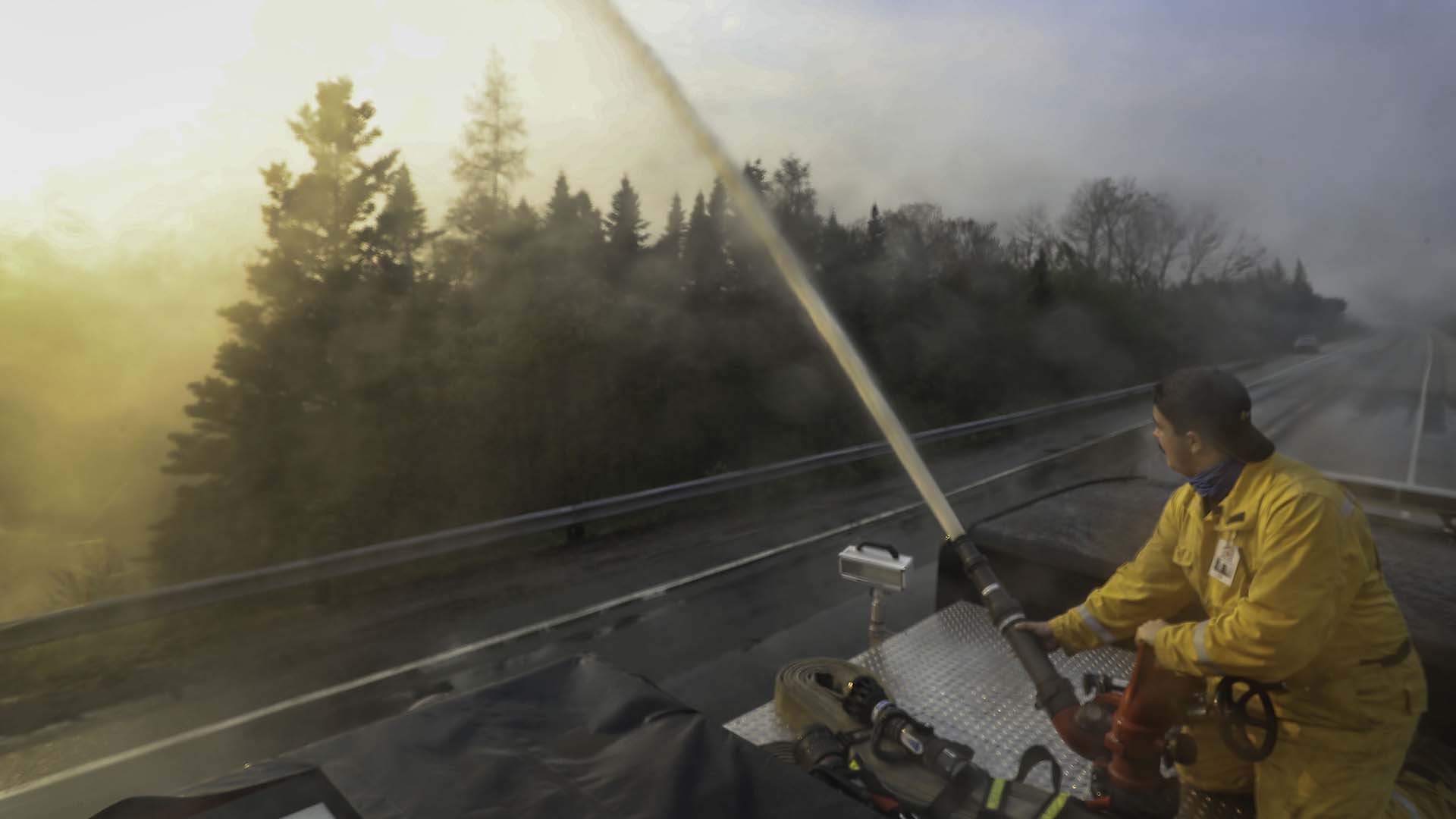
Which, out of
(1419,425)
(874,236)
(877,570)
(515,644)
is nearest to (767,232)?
(877,570)

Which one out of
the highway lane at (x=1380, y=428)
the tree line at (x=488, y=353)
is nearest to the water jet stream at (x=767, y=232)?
the tree line at (x=488, y=353)

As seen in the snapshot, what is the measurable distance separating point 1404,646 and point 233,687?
5645 millimetres

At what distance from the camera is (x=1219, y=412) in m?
2.04

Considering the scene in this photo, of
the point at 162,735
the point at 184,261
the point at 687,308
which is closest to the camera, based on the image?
the point at 162,735

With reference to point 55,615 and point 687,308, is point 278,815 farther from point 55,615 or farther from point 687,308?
point 687,308

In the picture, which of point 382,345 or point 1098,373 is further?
point 1098,373

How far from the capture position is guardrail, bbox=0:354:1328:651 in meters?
4.69

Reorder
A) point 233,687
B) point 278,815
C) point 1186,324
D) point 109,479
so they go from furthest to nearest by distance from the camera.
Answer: point 1186,324
point 109,479
point 233,687
point 278,815

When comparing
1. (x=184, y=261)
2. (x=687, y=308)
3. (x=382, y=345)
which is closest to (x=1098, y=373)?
(x=687, y=308)

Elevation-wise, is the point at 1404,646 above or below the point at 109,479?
above

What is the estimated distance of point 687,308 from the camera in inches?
496

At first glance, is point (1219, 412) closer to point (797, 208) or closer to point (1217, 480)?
point (1217, 480)

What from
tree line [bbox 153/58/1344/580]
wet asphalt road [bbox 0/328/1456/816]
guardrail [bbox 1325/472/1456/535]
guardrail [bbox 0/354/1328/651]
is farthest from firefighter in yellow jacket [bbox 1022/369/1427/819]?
tree line [bbox 153/58/1344/580]

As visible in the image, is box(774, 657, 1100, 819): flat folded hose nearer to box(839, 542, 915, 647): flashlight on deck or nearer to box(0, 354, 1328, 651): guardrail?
box(839, 542, 915, 647): flashlight on deck
